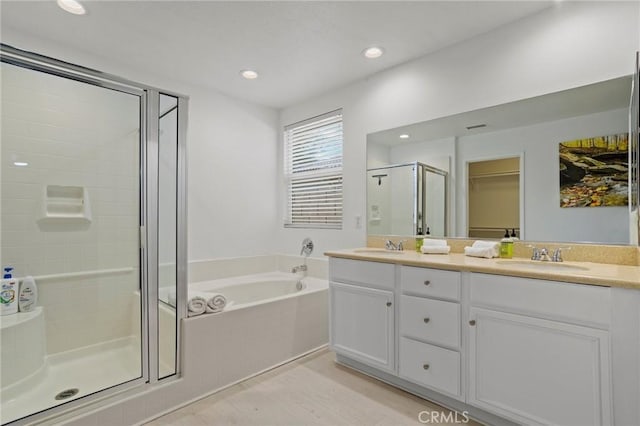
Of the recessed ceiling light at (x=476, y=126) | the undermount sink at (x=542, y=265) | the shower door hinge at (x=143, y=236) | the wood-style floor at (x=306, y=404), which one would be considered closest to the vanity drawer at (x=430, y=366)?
the wood-style floor at (x=306, y=404)

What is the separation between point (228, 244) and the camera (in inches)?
131

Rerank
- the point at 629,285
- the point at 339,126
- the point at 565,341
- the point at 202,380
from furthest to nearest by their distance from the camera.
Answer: the point at 339,126 → the point at 202,380 → the point at 565,341 → the point at 629,285

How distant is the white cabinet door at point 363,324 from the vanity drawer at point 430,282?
0.53 feet

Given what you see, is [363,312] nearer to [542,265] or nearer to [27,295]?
[542,265]

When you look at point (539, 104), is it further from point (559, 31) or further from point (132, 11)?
point (132, 11)

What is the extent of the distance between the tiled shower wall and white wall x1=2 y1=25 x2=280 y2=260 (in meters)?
0.53

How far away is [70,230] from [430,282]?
257 centimetres

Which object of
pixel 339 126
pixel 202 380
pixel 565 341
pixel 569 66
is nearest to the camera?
pixel 565 341

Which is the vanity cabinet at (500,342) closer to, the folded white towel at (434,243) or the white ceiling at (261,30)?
the folded white towel at (434,243)

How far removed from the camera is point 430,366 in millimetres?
1881

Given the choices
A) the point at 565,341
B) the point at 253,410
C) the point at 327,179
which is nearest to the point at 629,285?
the point at 565,341

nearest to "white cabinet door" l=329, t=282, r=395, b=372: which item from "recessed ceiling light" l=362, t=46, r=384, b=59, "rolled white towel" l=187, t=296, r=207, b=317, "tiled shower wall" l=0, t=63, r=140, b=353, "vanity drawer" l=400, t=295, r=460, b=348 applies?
"vanity drawer" l=400, t=295, r=460, b=348

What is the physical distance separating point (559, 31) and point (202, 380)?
9.90ft

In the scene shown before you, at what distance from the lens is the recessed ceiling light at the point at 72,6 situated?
1891 mm
